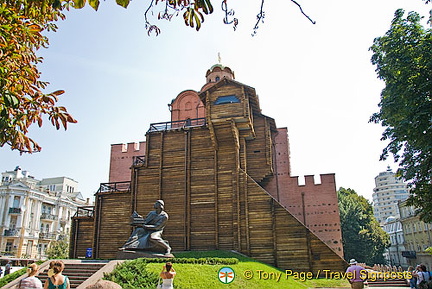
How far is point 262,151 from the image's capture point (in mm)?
21406

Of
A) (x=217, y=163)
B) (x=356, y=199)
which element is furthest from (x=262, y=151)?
(x=356, y=199)

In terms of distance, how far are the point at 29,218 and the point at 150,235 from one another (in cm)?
2647

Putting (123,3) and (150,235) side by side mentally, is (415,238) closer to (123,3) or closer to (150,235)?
(150,235)

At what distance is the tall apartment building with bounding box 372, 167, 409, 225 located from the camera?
89.1 m

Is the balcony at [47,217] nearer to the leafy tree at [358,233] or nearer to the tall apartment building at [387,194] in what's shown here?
the leafy tree at [358,233]

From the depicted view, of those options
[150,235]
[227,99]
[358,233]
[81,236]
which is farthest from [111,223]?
[358,233]

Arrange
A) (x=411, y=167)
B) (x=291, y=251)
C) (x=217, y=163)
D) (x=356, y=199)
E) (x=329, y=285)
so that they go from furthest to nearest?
(x=356, y=199)
(x=217, y=163)
(x=291, y=251)
(x=329, y=285)
(x=411, y=167)

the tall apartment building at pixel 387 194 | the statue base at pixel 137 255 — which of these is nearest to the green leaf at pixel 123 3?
the statue base at pixel 137 255

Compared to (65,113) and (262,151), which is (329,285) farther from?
(65,113)

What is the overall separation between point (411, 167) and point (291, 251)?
7.64 meters

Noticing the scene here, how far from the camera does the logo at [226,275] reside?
11422 mm

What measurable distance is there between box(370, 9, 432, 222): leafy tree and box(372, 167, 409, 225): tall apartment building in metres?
85.8

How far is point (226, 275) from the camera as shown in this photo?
1173cm

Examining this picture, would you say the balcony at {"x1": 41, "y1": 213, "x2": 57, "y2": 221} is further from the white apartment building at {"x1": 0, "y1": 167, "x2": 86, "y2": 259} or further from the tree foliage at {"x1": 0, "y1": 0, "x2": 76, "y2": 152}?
the tree foliage at {"x1": 0, "y1": 0, "x2": 76, "y2": 152}
